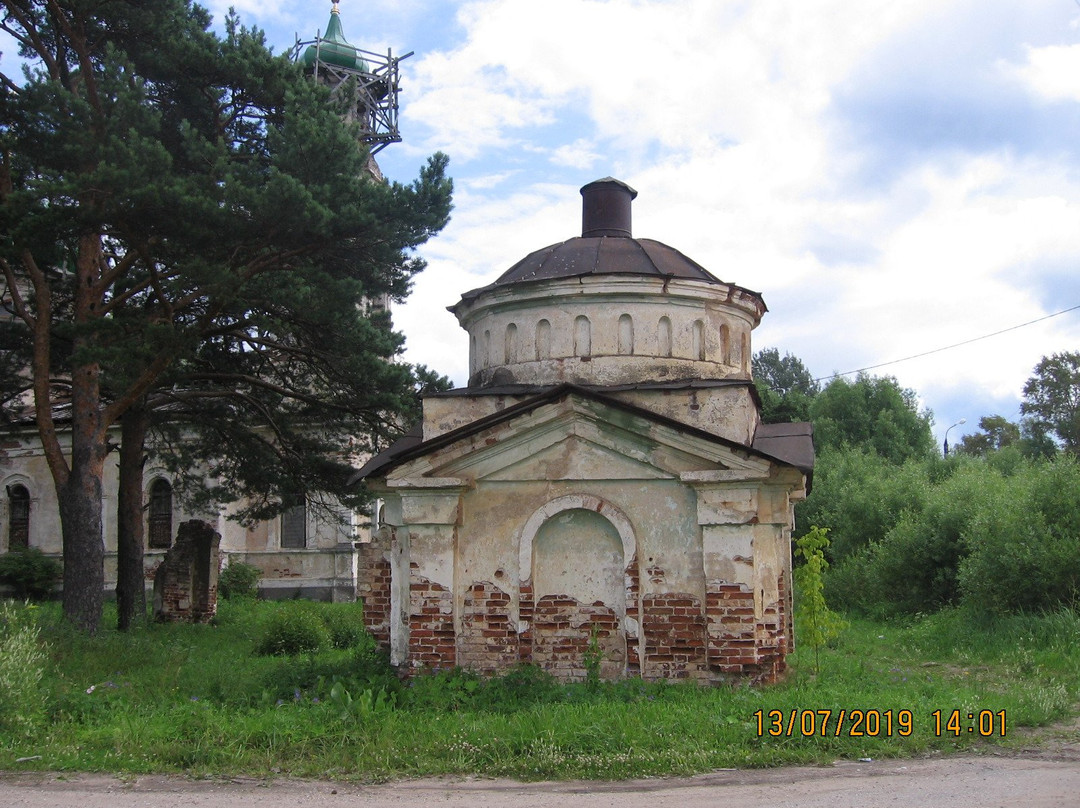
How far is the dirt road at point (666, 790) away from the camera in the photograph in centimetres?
668

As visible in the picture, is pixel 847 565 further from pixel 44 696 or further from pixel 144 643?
pixel 44 696

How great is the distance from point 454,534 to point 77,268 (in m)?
8.50

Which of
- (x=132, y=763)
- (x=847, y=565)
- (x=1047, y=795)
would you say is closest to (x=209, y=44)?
(x=132, y=763)

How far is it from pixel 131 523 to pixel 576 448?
1045 centimetres

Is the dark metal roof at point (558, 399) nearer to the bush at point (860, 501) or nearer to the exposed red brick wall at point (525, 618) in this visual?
the exposed red brick wall at point (525, 618)

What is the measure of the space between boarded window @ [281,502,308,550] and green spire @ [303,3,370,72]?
20.5 m

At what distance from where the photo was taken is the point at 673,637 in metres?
9.96

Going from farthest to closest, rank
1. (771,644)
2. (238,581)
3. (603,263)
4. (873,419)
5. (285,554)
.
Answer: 1. (873,419)
2. (285,554)
3. (238,581)
4. (603,263)
5. (771,644)

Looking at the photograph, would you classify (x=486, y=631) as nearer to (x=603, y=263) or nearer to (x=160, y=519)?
(x=603, y=263)

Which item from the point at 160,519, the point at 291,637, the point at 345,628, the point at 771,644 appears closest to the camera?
the point at 771,644

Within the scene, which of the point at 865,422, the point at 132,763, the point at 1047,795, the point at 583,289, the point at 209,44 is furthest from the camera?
the point at 865,422

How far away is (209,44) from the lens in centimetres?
1412

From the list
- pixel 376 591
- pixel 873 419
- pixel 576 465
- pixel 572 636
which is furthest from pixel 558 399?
pixel 873 419

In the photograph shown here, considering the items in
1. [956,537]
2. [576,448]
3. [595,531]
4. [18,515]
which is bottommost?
[956,537]
